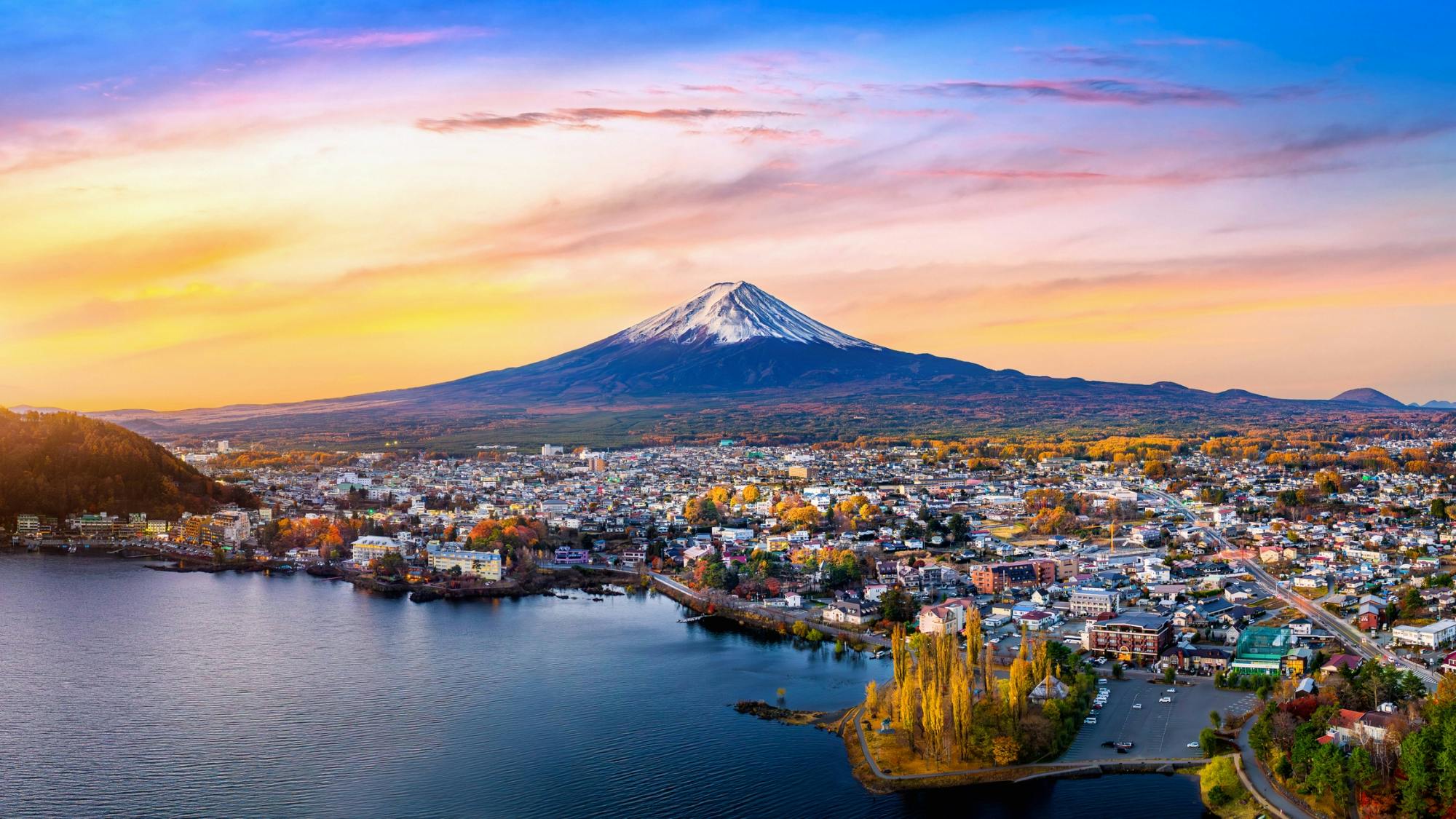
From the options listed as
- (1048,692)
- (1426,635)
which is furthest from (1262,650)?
(1048,692)

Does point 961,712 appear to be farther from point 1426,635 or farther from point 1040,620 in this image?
→ point 1426,635

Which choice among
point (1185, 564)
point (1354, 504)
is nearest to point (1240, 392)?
point (1354, 504)

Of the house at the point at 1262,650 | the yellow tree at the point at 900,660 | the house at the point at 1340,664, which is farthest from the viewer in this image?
the house at the point at 1262,650

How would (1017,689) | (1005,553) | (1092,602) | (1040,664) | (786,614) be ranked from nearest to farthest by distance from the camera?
1. (1017,689)
2. (1040,664)
3. (1092,602)
4. (786,614)
5. (1005,553)

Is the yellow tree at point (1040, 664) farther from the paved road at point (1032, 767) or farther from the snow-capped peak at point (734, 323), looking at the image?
the snow-capped peak at point (734, 323)

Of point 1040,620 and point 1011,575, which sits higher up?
point 1011,575

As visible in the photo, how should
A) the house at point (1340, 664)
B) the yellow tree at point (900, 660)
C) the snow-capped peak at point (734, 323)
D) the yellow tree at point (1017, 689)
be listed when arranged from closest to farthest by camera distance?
the yellow tree at point (1017, 689) < the yellow tree at point (900, 660) < the house at point (1340, 664) < the snow-capped peak at point (734, 323)

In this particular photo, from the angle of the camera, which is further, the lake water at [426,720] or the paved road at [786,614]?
the paved road at [786,614]

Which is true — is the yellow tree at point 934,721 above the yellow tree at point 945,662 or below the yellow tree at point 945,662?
below

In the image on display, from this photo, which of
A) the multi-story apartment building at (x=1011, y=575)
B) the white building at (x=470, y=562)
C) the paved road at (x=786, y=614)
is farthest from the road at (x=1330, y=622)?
the white building at (x=470, y=562)
